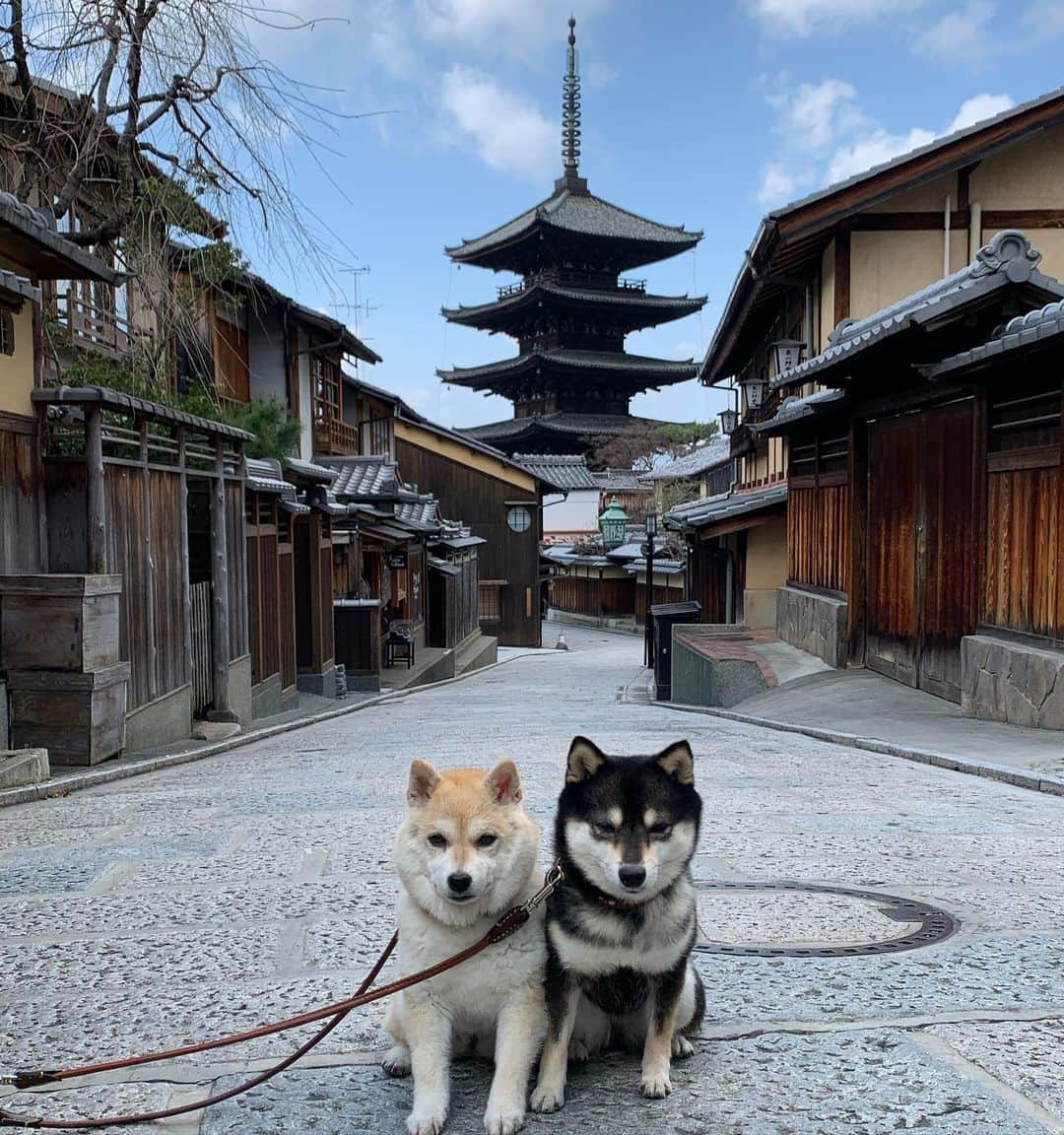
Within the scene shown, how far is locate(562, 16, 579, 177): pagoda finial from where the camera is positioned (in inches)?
2188

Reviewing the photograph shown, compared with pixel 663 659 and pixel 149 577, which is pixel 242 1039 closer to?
pixel 149 577

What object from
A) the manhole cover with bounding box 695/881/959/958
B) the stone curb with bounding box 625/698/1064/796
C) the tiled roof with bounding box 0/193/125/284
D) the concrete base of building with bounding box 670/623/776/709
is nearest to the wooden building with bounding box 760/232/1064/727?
the concrete base of building with bounding box 670/623/776/709

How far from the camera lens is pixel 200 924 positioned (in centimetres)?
456

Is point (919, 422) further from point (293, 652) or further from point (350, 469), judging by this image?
point (350, 469)

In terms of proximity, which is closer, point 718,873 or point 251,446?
point 718,873

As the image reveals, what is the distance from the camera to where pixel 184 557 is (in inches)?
479

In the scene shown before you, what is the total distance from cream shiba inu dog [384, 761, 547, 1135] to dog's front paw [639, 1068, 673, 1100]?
0.32m

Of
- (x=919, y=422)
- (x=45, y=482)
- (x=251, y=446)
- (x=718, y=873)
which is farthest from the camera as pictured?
(x=251, y=446)

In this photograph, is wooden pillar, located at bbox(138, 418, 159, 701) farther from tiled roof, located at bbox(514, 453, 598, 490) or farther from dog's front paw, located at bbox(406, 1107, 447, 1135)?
tiled roof, located at bbox(514, 453, 598, 490)

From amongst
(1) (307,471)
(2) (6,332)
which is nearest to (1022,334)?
(2) (6,332)

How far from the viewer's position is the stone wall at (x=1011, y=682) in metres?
9.08

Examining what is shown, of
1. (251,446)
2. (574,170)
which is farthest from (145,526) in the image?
(574,170)

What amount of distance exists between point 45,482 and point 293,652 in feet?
26.3

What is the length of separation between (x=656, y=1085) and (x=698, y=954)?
4.29ft
